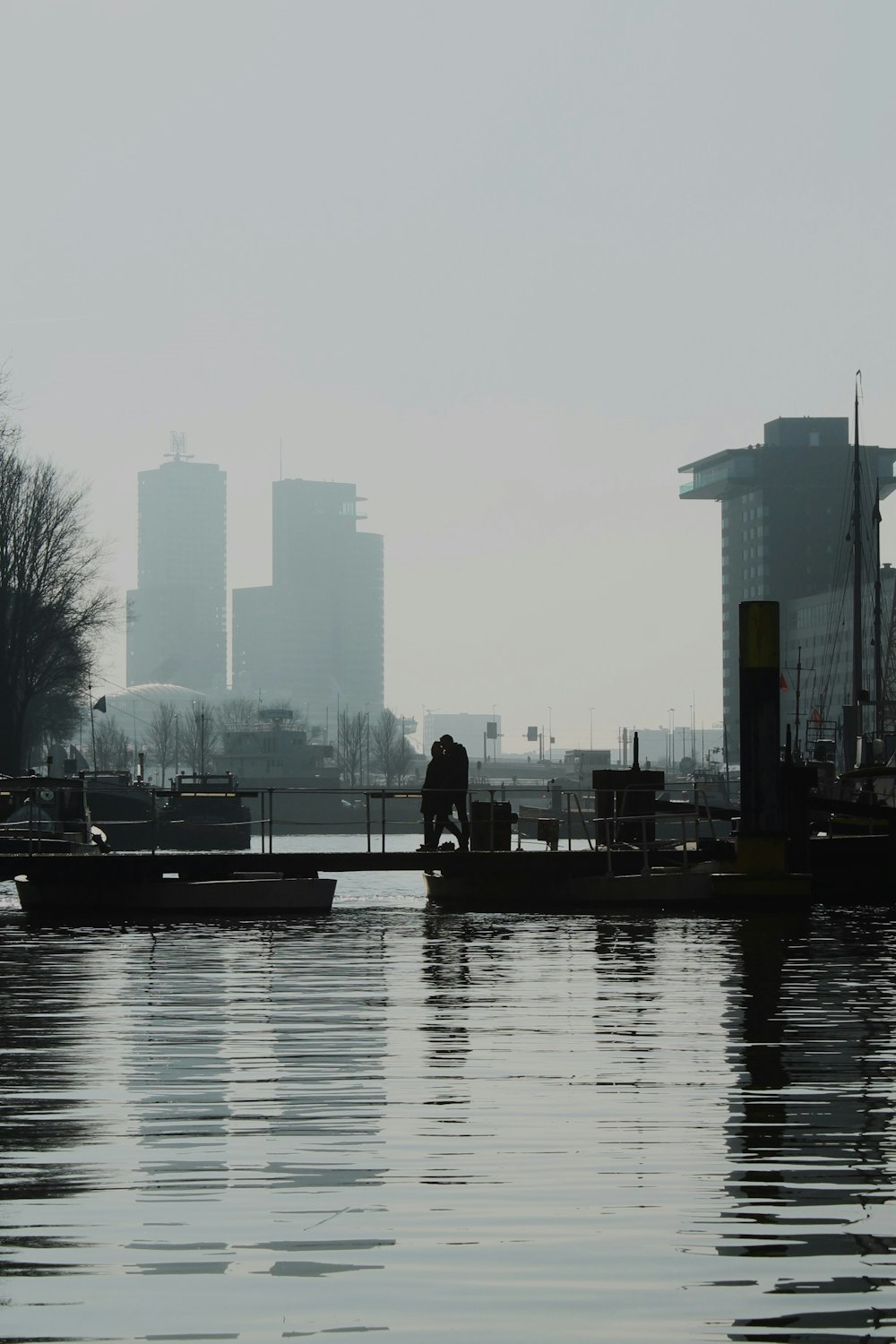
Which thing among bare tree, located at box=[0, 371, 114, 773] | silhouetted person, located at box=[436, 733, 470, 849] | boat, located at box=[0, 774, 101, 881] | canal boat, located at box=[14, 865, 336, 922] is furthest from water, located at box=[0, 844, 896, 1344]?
bare tree, located at box=[0, 371, 114, 773]

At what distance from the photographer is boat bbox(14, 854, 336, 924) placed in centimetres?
3416

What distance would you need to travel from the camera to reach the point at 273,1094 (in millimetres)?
11828

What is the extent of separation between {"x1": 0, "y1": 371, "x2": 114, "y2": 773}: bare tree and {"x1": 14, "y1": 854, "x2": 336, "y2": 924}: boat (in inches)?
1484

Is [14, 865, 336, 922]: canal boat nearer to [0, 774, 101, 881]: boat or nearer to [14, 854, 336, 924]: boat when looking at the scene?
[14, 854, 336, 924]: boat

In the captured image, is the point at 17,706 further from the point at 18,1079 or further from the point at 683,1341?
the point at 683,1341

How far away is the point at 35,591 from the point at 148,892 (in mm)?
40515

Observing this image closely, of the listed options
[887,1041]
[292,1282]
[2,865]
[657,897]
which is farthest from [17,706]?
[292,1282]

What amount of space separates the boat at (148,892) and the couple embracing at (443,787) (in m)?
2.45

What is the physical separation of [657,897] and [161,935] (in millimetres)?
9641

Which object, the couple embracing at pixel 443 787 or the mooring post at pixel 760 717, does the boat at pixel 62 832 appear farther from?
the mooring post at pixel 760 717

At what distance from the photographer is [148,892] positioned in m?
34.2

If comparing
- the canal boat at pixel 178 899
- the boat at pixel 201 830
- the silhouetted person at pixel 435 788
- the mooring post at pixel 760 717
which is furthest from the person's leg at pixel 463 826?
the boat at pixel 201 830

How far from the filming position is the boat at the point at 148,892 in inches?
1345

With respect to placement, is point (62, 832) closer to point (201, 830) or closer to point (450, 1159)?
point (450, 1159)
